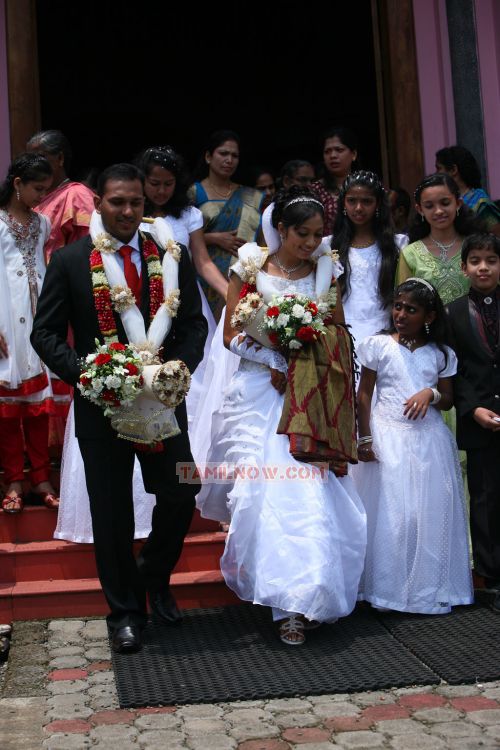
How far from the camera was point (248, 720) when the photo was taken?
435 cm

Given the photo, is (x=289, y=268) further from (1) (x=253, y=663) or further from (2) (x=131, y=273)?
(1) (x=253, y=663)

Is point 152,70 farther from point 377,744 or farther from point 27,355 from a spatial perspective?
point 377,744

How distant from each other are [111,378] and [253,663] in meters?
1.40

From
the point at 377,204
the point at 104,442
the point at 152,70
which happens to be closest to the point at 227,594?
the point at 104,442

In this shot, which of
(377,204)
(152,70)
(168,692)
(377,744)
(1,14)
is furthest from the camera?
(152,70)

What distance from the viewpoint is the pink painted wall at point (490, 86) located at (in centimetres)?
834

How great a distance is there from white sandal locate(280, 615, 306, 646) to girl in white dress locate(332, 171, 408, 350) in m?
1.66

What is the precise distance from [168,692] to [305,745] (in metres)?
0.75

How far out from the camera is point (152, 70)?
13.0m

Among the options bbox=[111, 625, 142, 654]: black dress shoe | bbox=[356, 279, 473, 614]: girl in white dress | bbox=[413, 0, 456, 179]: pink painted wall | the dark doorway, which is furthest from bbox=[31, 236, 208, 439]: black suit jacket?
the dark doorway

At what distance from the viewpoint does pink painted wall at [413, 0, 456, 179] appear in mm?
8344

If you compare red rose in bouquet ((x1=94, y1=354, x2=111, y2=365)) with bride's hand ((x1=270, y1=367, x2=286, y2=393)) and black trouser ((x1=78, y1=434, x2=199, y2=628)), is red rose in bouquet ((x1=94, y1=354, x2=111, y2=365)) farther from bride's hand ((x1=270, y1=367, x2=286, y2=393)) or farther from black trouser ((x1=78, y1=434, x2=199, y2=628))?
bride's hand ((x1=270, y1=367, x2=286, y2=393))

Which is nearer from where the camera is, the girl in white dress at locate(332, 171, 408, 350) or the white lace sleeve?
the white lace sleeve

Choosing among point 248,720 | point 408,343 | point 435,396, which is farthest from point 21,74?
point 248,720
